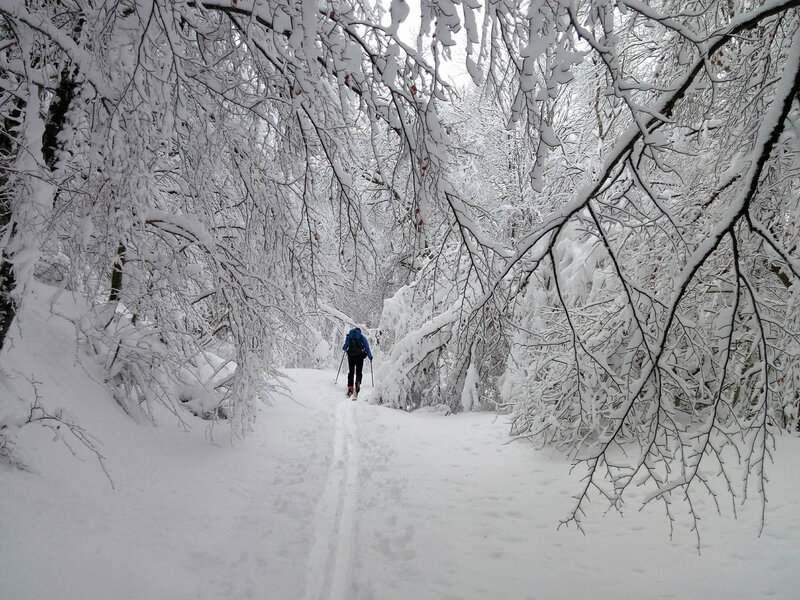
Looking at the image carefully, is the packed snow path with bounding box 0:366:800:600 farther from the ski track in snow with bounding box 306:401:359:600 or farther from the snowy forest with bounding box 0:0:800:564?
the snowy forest with bounding box 0:0:800:564

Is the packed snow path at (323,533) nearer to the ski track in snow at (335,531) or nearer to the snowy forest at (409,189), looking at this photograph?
the ski track in snow at (335,531)

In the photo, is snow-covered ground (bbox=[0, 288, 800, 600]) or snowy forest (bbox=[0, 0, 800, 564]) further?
snow-covered ground (bbox=[0, 288, 800, 600])

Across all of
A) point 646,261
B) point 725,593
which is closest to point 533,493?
point 725,593

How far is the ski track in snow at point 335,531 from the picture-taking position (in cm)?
362

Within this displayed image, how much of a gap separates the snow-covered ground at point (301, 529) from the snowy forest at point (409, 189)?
372mm

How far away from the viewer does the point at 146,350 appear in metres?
5.19

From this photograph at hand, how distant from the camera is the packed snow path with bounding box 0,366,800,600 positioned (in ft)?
10.8

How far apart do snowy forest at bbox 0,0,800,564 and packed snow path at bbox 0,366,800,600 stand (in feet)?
1.35

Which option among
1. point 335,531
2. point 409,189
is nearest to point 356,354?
point 335,531

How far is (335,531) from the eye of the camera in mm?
4547

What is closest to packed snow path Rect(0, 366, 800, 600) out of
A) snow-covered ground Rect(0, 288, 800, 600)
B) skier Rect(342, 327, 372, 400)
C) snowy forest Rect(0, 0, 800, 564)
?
snow-covered ground Rect(0, 288, 800, 600)

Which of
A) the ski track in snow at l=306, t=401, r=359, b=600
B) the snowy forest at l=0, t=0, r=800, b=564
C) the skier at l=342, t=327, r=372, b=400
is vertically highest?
the snowy forest at l=0, t=0, r=800, b=564

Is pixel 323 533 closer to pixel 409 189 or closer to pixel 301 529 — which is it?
pixel 301 529

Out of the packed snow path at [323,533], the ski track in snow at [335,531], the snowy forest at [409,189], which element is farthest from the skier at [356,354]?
the packed snow path at [323,533]
